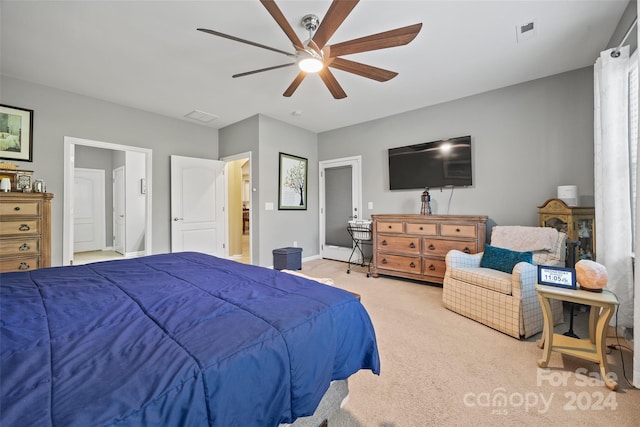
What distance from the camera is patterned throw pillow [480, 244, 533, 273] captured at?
2.48m

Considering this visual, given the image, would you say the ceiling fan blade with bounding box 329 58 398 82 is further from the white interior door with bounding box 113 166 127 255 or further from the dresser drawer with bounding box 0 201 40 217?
the white interior door with bounding box 113 166 127 255

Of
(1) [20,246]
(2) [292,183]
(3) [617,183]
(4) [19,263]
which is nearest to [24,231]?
(1) [20,246]

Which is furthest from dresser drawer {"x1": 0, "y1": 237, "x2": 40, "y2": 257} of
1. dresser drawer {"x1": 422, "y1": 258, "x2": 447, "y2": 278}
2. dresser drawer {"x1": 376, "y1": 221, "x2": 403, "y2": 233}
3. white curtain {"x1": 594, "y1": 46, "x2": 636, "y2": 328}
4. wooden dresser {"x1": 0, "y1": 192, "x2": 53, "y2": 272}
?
white curtain {"x1": 594, "y1": 46, "x2": 636, "y2": 328}

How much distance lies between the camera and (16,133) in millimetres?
3189

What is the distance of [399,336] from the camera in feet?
7.50

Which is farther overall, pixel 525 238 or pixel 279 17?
pixel 525 238

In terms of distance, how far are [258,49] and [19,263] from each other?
3.28 metres

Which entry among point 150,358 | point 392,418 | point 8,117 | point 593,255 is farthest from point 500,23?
point 8,117

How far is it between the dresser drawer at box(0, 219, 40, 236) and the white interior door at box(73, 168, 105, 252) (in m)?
4.01

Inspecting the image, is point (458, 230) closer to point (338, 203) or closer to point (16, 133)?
point (338, 203)

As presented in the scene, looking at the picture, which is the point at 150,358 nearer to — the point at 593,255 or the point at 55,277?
the point at 55,277

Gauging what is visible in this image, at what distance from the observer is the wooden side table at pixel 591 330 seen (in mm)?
1666

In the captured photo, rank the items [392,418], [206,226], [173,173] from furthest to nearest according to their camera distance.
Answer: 1. [206,226]
2. [173,173]
3. [392,418]

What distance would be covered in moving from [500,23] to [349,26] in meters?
1.31
